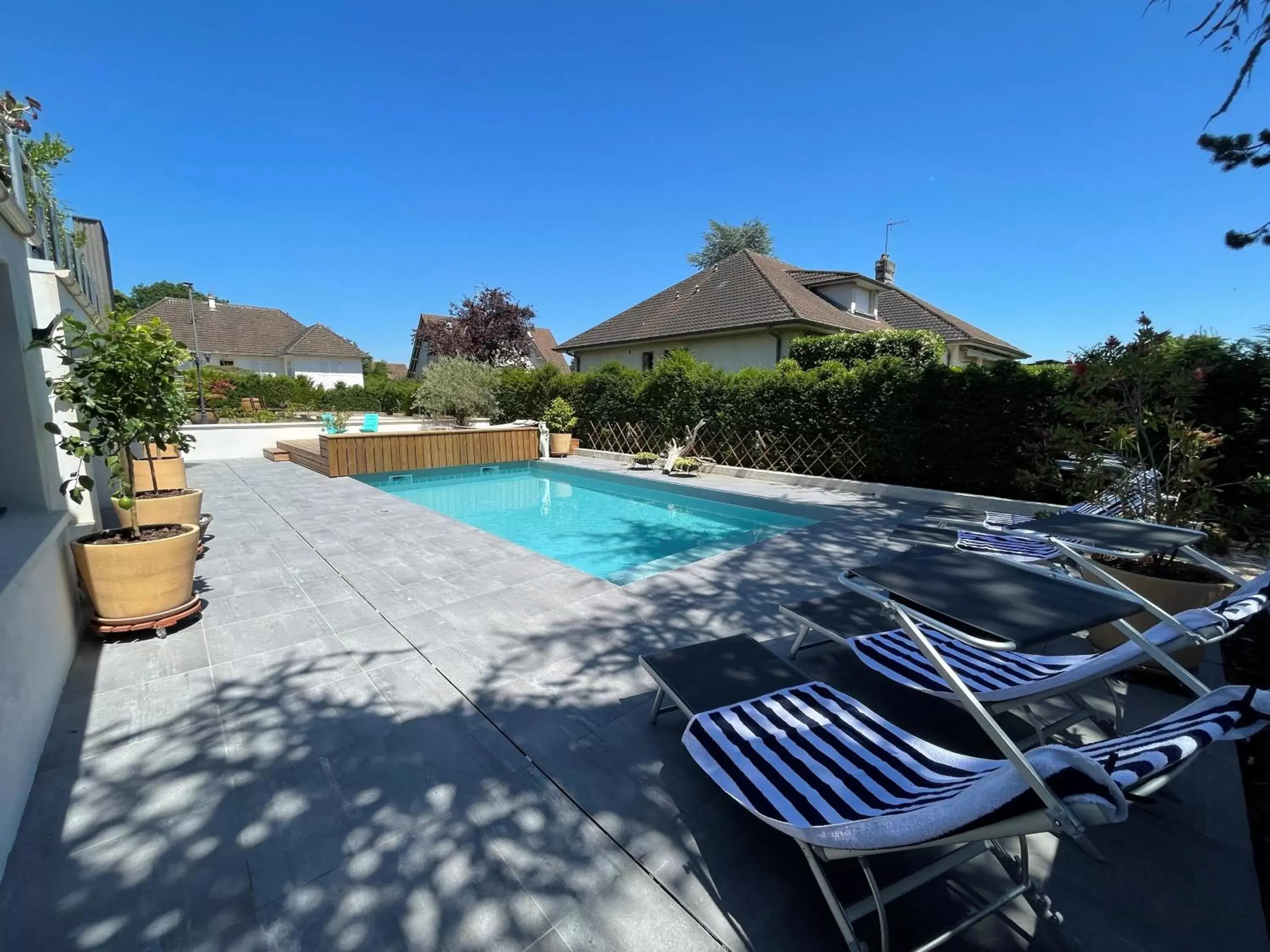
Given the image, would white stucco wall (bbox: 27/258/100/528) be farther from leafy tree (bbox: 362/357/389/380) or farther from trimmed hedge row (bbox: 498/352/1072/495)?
leafy tree (bbox: 362/357/389/380)

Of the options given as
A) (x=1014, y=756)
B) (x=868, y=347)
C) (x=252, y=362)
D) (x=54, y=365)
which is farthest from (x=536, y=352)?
(x=1014, y=756)

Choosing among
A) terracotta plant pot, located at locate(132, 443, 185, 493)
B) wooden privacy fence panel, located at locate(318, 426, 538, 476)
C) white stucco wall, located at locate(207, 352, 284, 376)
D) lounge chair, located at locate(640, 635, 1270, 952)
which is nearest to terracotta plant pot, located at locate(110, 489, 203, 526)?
terracotta plant pot, located at locate(132, 443, 185, 493)

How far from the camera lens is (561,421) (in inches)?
636

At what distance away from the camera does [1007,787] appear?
1.16 m

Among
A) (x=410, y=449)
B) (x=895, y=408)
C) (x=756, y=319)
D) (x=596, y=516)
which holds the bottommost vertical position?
(x=596, y=516)

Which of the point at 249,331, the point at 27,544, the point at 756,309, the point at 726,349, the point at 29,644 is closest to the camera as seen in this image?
the point at 29,644

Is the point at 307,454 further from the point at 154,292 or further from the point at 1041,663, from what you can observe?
the point at 154,292

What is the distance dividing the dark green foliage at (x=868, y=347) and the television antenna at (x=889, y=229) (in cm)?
1179

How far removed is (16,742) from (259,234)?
2673 centimetres

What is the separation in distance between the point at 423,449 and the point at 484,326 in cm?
1630

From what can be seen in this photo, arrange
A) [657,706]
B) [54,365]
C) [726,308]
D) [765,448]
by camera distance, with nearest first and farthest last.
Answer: [657,706]
[54,365]
[765,448]
[726,308]

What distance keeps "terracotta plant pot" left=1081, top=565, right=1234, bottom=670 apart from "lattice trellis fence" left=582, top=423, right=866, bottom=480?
7237mm

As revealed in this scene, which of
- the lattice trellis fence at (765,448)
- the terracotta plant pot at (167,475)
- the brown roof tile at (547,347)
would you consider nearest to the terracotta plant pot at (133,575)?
the terracotta plant pot at (167,475)

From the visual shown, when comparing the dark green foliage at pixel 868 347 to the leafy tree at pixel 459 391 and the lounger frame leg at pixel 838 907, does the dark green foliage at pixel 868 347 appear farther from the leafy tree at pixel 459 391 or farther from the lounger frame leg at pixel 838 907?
the lounger frame leg at pixel 838 907
